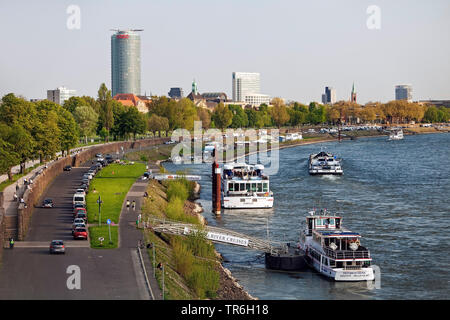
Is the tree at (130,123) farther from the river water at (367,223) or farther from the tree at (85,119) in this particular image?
the river water at (367,223)

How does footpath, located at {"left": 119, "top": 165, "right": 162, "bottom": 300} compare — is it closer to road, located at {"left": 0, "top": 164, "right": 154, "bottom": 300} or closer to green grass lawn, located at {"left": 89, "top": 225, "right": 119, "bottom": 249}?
→ road, located at {"left": 0, "top": 164, "right": 154, "bottom": 300}

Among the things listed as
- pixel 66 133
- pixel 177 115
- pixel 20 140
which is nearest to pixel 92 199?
pixel 20 140

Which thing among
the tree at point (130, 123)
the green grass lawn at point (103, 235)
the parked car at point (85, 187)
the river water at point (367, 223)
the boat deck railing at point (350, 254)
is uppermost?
the tree at point (130, 123)

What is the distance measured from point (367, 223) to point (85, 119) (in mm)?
92097

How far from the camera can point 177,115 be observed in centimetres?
19788

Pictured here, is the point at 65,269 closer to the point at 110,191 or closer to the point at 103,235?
the point at 103,235

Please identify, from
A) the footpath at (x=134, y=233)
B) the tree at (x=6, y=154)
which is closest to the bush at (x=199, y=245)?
the footpath at (x=134, y=233)

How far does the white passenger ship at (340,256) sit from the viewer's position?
164ft

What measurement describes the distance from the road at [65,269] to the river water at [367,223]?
915cm

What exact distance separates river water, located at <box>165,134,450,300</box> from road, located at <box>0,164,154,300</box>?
360 inches

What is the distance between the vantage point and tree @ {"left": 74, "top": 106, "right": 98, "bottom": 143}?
148m

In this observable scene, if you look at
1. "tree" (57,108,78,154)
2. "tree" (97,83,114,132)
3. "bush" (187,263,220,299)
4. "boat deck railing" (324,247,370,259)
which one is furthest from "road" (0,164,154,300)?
"tree" (97,83,114,132)

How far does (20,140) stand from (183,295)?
47.3 meters

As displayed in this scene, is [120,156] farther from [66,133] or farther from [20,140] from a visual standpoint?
[20,140]
